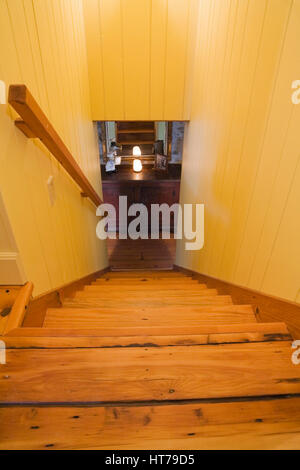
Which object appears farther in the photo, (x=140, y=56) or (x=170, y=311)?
(x=140, y=56)

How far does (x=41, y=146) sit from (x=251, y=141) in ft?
3.59

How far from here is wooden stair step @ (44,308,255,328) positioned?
1.12 metres

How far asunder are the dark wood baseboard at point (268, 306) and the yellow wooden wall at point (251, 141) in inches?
1.6

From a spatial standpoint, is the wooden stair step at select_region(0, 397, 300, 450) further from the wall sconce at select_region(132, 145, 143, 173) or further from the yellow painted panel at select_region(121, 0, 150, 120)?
the wall sconce at select_region(132, 145, 143, 173)

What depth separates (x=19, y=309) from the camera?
0.97 metres

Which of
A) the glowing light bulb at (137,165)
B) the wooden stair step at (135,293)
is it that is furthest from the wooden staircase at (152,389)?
the glowing light bulb at (137,165)

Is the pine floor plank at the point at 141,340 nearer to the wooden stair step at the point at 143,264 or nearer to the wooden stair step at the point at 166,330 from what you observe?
the wooden stair step at the point at 166,330

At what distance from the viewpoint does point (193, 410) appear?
0.62 metres

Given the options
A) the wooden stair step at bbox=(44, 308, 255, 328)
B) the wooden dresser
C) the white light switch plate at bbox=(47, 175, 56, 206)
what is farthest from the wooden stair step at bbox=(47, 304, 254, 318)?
the wooden dresser

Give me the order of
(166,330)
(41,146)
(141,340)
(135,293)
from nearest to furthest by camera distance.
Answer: (141,340) < (166,330) < (41,146) < (135,293)

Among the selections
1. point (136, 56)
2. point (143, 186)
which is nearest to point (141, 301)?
point (136, 56)

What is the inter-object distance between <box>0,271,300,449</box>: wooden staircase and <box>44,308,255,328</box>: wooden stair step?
0.16 metres

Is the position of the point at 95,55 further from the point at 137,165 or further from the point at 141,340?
the point at 141,340
